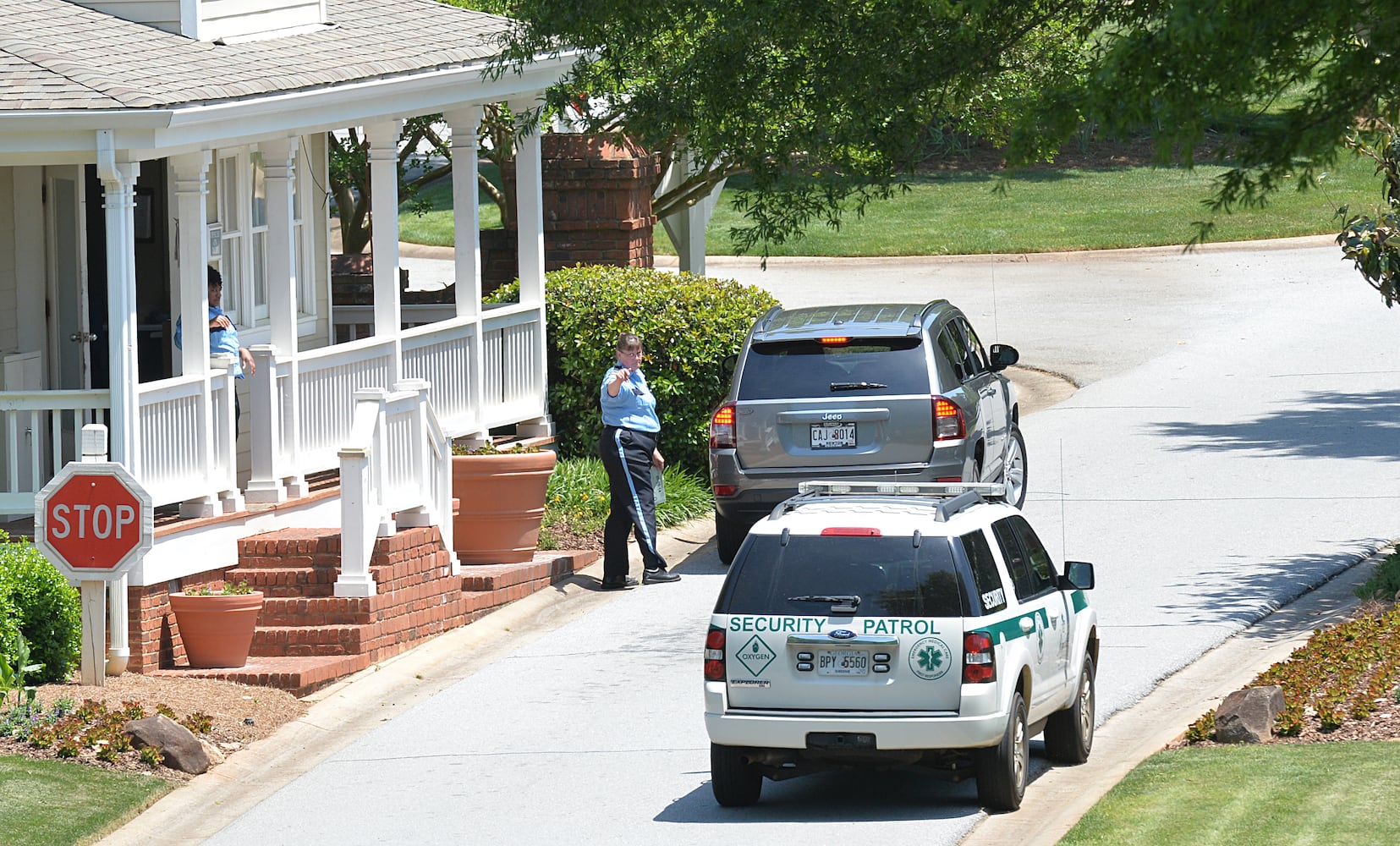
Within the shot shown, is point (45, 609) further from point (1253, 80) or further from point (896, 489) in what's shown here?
point (1253, 80)

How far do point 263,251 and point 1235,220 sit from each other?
1103 inches

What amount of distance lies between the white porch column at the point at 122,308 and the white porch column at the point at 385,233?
3541mm

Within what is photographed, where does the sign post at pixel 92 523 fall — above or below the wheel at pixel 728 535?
above

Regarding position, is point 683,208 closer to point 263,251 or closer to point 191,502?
point 263,251

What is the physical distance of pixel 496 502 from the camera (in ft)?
51.5

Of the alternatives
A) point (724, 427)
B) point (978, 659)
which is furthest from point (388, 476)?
point (978, 659)

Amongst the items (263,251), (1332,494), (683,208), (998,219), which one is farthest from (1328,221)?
(263,251)

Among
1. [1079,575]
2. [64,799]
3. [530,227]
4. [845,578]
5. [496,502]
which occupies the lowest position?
[64,799]

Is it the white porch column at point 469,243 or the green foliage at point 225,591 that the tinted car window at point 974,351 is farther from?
the green foliage at point 225,591

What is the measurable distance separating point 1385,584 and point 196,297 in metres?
8.24

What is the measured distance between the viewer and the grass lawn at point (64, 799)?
383 inches

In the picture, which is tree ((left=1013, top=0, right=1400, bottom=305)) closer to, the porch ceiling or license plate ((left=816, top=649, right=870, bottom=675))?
license plate ((left=816, top=649, right=870, bottom=675))

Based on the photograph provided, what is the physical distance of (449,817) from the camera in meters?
10.0

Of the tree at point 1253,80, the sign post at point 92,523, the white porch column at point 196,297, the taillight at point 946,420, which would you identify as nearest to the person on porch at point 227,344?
the white porch column at point 196,297
